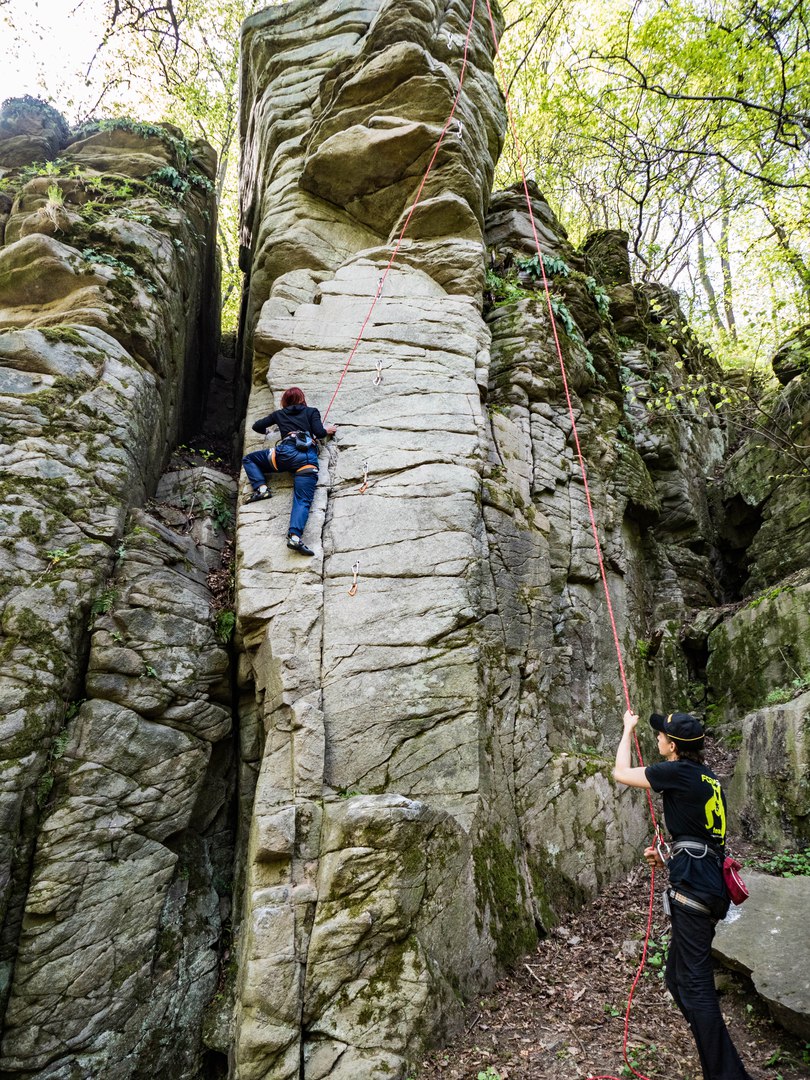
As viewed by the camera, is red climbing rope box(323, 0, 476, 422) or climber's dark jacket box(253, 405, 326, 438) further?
red climbing rope box(323, 0, 476, 422)

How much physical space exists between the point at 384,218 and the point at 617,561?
24.6 feet

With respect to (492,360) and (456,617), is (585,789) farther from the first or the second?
(492,360)

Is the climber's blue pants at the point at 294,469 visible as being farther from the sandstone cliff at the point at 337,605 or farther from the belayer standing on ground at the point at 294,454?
the sandstone cliff at the point at 337,605

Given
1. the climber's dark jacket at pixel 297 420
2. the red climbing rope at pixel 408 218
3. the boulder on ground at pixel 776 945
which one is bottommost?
the boulder on ground at pixel 776 945

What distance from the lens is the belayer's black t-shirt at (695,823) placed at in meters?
3.72

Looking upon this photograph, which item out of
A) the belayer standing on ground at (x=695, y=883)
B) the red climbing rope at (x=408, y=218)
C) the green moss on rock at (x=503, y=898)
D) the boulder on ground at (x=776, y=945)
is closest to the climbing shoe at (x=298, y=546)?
the red climbing rope at (x=408, y=218)

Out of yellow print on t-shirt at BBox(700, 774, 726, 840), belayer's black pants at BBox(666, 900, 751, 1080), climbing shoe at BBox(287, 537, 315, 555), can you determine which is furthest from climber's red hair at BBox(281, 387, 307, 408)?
belayer's black pants at BBox(666, 900, 751, 1080)

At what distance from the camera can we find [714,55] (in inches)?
394

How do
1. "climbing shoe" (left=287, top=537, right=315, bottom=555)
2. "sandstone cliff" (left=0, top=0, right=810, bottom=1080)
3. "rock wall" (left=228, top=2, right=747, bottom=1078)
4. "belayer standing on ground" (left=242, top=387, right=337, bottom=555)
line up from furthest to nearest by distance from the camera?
"belayer standing on ground" (left=242, top=387, right=337, bottom=555) → "climbing shoe" (left=287, top=537, right=315, bottom=555) → "sandstone cliff" (left=0, top=0, right=810, bottom=1080) → "rock wall" (left=228, top=2, right=747, bottom=1078)

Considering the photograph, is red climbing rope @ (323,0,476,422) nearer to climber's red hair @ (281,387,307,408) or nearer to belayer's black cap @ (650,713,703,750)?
climber's red hair @ (281,387,307,408)

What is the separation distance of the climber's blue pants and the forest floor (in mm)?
5136

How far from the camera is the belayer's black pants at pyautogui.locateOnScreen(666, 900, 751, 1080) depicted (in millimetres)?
3541

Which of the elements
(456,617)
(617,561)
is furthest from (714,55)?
(456,617)

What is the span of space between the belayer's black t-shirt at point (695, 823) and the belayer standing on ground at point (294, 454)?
4441 mm
